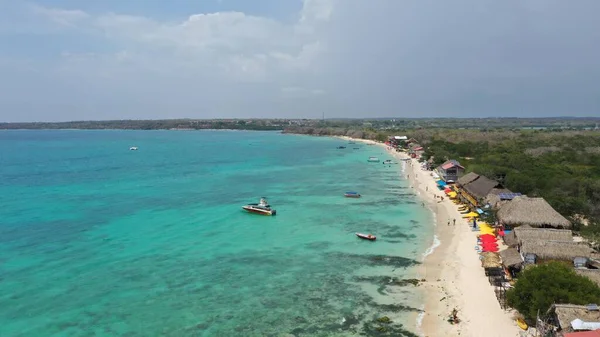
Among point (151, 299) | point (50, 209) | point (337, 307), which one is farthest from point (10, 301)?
point (50, 209)

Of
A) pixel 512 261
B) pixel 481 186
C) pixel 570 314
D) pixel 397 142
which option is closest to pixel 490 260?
pixel 512 261

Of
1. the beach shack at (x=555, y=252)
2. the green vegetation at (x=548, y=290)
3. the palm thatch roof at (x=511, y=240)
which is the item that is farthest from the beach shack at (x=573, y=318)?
the palm thatch roof at (x=511, y=240)

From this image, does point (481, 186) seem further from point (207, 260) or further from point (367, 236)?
point (207, 260)

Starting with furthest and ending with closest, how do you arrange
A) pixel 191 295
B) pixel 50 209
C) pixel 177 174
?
pixel 177 174 → pixel 50 209 → pixel 191 295

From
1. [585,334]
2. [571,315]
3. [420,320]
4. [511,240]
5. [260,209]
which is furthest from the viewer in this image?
[260,209]

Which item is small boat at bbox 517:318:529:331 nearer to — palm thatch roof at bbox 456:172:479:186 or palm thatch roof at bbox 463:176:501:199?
palm thatch roof at bbox 463:176:501:199

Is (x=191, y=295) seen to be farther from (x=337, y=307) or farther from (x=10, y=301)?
(x=10, y=301)

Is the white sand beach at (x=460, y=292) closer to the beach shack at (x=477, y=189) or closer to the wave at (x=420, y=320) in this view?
the wave at (x=420, y=320)
